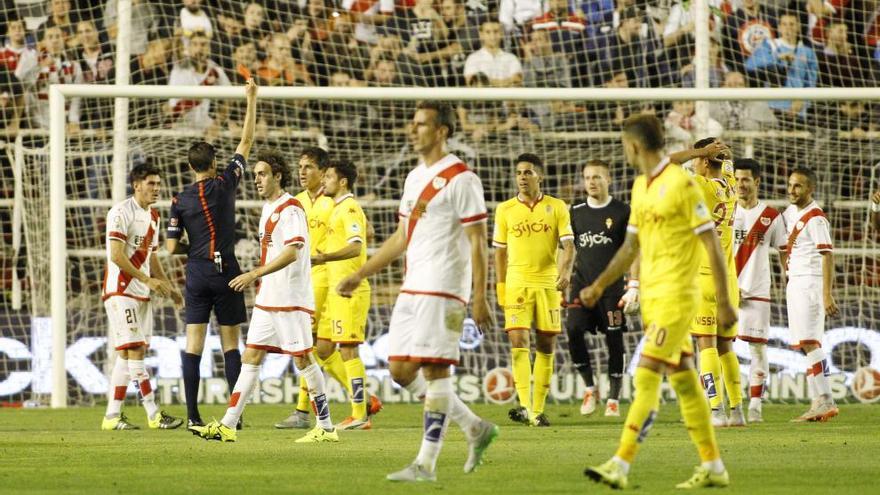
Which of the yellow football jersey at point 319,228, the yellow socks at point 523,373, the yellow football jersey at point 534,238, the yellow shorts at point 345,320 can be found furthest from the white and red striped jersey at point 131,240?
the yellow socks at point 523,373

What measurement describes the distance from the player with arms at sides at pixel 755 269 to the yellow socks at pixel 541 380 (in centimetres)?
201

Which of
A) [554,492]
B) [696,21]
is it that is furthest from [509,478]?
[696,21]

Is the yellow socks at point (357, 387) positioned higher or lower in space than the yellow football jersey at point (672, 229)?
lower

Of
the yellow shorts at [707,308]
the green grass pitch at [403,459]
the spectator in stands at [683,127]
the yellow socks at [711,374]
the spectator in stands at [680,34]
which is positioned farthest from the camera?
the spectator in stands at [680,34]

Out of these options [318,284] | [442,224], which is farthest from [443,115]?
[318,284]

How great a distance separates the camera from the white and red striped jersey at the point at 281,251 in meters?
11.1

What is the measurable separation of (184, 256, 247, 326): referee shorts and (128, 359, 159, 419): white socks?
1562 mm

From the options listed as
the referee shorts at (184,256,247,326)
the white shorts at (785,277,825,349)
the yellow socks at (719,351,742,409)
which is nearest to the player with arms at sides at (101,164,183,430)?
the referee shorts at (184,256,247,326)

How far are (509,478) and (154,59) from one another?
11615 millimetres

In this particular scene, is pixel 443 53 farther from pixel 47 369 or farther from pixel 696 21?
pixel 47 369

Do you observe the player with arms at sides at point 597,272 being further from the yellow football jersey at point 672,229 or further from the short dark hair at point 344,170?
the yellow football jersey at point 672,229

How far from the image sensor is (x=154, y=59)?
18281 mm

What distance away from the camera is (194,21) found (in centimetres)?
1870

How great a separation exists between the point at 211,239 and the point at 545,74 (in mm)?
8107
